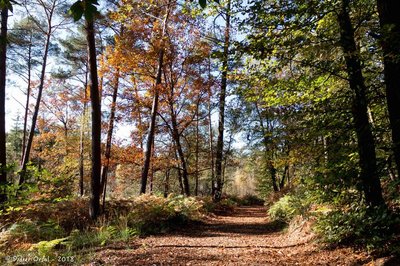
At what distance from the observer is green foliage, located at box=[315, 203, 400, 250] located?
418 centimetres

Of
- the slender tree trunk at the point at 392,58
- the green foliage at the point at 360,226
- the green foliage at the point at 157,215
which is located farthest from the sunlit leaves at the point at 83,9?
the green foliage at the point at 157,215

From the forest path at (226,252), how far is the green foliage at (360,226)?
0.23m

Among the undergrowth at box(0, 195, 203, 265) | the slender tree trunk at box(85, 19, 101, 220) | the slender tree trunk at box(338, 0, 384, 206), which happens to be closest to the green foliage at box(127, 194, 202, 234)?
the undergrowth at box(0, 195, 203, 265)

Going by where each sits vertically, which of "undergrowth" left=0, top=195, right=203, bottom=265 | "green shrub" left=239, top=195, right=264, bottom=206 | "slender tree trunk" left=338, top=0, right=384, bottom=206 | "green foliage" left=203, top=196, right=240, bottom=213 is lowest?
"green shrub" left=239, top=195, right=264, bottom=206

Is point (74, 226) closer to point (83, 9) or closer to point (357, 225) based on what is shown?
point (357, 225)

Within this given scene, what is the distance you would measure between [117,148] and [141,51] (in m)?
5.37

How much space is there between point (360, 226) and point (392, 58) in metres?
2.72

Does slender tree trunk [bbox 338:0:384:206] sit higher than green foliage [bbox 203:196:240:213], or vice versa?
slender tree trunk [bbox 338:0:384:206]

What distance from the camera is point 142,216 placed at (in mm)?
7574

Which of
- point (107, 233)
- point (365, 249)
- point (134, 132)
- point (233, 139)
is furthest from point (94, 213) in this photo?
point (233, 139)

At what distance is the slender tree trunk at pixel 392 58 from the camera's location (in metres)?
3.18

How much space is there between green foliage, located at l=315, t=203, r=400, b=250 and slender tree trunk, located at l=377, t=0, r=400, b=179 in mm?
1363

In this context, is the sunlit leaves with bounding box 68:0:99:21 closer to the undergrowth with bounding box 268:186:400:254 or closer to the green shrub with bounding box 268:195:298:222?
the undergrowth with bounding box 268:186:400:254

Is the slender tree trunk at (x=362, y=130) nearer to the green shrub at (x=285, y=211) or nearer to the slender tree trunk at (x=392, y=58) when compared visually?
the slender tree trunk at (x=392, y=58)
